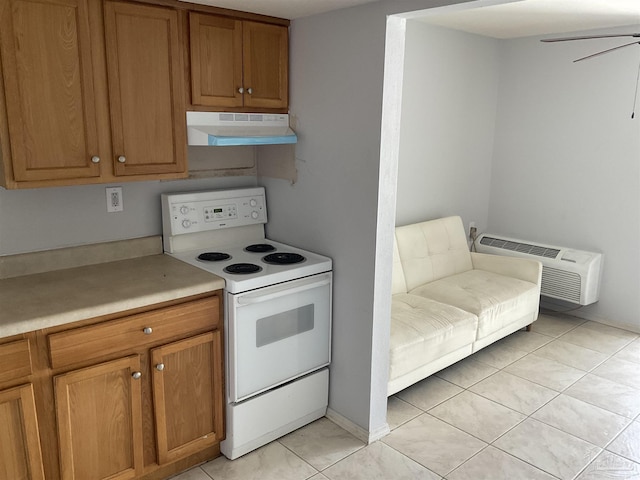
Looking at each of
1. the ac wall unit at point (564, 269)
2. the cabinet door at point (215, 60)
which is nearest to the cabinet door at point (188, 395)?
the cabinet door at point (215, 60)

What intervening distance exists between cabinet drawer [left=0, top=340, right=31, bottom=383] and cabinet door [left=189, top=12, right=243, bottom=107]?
131 centimetres

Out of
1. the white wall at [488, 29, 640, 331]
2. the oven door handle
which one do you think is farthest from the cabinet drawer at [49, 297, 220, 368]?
the white wall at [488, 29, 640, 331]

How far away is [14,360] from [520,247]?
3915mm

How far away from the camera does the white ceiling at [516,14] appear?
2500 millimetres

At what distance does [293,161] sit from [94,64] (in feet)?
3.61

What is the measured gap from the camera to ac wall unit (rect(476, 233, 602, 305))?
428 cm

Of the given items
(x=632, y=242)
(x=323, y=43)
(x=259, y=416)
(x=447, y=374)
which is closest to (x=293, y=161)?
(x=323, y=43)

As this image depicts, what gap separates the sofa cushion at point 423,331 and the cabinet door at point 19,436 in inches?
68.5

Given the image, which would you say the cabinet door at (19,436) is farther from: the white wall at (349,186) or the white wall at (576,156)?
the white wall at (576,156)

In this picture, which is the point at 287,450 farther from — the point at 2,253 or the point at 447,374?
the point at 2,253

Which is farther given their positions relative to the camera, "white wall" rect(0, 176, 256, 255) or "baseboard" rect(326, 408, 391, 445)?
"baseboard" rect(326, 408, 391, 445)

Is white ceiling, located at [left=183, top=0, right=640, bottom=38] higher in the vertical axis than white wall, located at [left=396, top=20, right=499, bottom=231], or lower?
higher

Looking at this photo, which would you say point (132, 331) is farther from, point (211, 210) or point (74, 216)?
point (211, 210)

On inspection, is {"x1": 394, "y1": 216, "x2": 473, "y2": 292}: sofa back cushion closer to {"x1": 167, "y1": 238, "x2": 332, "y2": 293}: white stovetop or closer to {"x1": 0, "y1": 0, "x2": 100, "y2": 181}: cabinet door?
{"x1": 167, "y1": 238, "x2": 332, "y2": 293}: white stovetop
